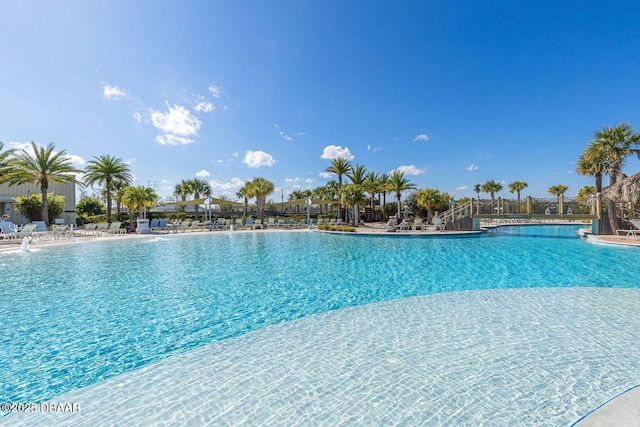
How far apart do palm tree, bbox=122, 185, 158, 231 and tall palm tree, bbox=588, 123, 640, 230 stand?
32010 mm

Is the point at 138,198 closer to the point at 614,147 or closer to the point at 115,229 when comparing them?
the point at 115,229

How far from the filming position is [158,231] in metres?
23.3

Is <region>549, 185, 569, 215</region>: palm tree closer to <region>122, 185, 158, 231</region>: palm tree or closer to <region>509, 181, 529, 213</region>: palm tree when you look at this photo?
<region>509, 181, 529, 213</region>: palm tree

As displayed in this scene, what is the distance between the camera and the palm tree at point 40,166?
69.4ft

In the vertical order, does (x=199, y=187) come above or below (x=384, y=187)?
above

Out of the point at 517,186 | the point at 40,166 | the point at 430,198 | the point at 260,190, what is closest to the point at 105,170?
the point at 40,166

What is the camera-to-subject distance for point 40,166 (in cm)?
A: 2183

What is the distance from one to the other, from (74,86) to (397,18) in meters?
17.6

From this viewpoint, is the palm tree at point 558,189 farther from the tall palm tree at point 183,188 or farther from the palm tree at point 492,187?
the tall palm tree at point 183,188

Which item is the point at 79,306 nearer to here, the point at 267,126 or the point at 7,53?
the point at 7,53

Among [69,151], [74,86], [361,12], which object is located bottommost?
[69,151]

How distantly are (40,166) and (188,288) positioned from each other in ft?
79.2

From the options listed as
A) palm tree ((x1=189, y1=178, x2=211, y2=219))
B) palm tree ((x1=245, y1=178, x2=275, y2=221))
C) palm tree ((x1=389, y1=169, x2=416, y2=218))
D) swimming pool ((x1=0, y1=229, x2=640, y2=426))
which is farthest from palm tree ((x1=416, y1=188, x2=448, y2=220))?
palm tree ((x1=189, y1=178, x2=211, y2=219))

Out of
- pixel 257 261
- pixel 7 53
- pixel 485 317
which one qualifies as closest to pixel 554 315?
pixel 485 317
